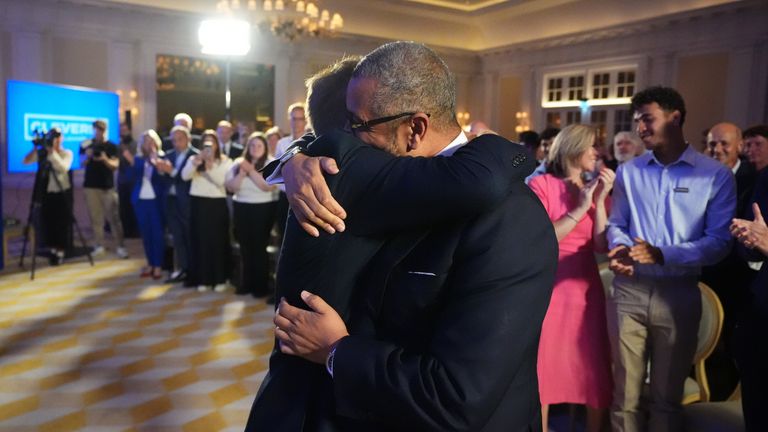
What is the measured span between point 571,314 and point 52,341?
398 cm

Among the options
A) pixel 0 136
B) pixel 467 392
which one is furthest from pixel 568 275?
pixel 0 136

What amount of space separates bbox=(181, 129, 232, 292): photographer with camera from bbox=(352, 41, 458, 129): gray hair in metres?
5.11

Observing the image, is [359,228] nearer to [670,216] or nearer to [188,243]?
[670,216]

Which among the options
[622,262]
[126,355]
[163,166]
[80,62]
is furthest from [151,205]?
[80,62]

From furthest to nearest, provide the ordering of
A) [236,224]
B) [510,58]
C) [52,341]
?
[510,58], [236,224], [52,341]

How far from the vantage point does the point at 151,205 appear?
660cm

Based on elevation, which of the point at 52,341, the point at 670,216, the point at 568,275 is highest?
the point at 670,216

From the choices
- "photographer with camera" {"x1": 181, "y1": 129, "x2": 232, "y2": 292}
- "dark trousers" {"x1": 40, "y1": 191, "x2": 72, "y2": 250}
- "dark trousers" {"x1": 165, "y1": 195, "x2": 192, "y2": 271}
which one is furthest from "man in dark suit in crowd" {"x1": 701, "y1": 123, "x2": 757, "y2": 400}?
"dark trousers" {"x1": 40, "y1": 191, "x2": 72, "y2": 250}

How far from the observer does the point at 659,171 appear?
2.59 metres

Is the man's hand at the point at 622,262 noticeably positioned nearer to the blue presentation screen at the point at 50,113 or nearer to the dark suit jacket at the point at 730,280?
the dark suit jacket at the point at 730,280

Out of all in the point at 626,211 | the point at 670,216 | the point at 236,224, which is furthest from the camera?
the point at 236,224

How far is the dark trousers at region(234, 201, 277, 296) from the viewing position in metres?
5.88

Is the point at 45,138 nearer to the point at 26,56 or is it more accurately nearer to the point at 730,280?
the point at 26,56

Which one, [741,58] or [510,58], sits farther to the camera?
[510,58]
